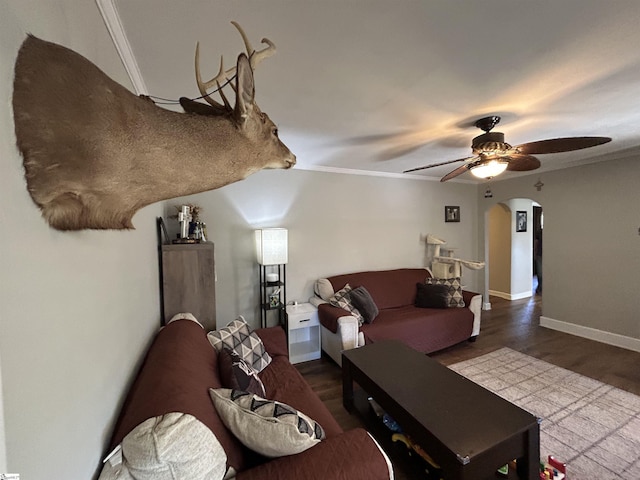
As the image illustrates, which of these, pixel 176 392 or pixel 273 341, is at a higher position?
pixel 176 392

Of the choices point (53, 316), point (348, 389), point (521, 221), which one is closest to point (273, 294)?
point (348, 389)

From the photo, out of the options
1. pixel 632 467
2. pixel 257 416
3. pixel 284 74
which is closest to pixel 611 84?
pixel 284 74

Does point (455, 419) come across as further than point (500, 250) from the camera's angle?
No

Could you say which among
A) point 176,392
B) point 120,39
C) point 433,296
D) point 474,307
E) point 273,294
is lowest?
point 474,307

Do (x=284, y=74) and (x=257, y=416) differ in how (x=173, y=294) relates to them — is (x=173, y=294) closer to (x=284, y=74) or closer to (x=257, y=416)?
(x=257, y=416)

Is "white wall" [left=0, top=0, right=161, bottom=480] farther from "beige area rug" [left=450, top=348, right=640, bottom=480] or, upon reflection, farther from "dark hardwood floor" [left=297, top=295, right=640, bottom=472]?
"beige area rug" [left=450, top=348, right=640, bottom=480]

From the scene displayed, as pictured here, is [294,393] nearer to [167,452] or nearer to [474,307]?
[167,452]

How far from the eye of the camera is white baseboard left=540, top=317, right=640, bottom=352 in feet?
10.4

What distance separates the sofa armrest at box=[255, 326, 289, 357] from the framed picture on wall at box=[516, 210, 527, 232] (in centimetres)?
529

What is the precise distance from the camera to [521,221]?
5.32m

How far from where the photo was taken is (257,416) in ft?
3.49

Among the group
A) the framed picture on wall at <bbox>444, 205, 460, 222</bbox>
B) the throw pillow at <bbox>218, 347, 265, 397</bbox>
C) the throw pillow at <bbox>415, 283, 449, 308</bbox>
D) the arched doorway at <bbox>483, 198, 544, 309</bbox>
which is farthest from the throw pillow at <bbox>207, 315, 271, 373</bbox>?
the arched doorway at <bbox>483, 198, 544, 309</bbox>

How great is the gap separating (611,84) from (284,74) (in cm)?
204

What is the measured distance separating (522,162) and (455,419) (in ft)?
6.91
